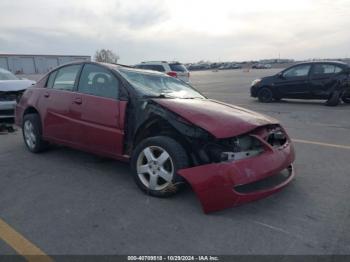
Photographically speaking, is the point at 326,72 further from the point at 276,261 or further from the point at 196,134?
the point at 276,261

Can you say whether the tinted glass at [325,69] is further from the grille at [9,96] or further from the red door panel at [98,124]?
the red door panel at [98,124]

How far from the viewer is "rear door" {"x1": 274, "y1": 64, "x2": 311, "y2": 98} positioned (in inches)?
502

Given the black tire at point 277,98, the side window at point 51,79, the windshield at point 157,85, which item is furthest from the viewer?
the black tire at point 277,98

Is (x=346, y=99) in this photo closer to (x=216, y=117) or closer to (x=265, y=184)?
(x=265, y=184)

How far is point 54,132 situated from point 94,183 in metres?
1.42

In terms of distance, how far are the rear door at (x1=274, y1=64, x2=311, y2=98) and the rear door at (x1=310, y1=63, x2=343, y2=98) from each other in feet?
0.66

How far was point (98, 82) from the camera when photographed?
16.4 ft

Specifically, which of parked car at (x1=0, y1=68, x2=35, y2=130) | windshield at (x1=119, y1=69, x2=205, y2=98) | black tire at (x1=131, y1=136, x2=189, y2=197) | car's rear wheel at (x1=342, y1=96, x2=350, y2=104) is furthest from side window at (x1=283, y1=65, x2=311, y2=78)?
black tire at (x1=131, y1=136, x2=189, y2=197)

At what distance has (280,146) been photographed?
4.25m

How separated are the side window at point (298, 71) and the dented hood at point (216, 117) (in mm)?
9397

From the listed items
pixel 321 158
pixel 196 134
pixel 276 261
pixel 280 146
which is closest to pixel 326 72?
pixel 321 158

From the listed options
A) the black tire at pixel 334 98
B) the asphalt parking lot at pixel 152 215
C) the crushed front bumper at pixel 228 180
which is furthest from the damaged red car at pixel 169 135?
the black tire at pixel 334 98

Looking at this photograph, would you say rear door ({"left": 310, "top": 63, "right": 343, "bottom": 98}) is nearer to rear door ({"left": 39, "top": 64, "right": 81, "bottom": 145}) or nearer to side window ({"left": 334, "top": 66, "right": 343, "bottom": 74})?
side window ({"left": 334, "top": 66, "right": 343, "bottom": 74})

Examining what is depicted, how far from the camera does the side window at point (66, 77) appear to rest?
5418 mm
